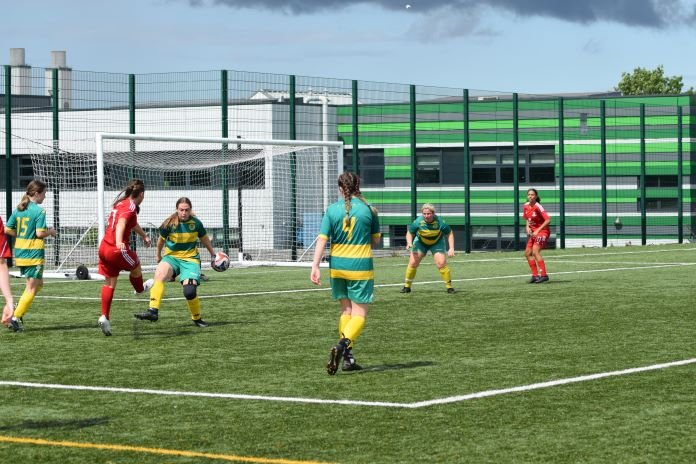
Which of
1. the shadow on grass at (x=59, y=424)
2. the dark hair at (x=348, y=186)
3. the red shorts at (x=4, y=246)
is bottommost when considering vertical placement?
the shadow on grass at (x=59, y=424)

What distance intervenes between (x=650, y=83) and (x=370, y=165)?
62487 millimetres

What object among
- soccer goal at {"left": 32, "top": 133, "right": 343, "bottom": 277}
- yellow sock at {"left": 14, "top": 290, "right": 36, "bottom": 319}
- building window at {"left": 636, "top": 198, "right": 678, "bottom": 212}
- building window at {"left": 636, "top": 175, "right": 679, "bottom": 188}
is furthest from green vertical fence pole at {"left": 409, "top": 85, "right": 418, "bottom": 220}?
yellow sock at {"left": 14, "top": 290, "right": 36, "bottom": 319}

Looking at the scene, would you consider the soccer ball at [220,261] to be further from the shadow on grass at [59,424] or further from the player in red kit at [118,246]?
the shadow on grass at [59,424]

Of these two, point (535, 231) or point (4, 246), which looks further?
point (535, 231)

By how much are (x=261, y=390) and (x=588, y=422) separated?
2.84 m

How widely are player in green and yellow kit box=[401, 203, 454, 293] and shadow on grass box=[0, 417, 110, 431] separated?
1171 centimetres

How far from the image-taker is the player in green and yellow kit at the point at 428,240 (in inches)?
807

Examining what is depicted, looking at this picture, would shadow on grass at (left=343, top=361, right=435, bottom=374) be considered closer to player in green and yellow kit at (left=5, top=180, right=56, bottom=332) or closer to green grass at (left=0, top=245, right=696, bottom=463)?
green grass at (left=0, top=245, right=696, bottom=463)

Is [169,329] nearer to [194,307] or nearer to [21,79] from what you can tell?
[194,307]

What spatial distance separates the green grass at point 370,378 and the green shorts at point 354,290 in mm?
678

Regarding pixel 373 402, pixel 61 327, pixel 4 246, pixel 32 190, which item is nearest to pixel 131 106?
pixel 32 190

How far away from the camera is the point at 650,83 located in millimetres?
98062

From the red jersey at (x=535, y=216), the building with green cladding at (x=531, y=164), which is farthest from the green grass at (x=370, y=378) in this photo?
the building with green cladding at (x=531, y=164)

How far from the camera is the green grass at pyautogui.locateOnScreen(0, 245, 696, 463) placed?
26.4 feet
